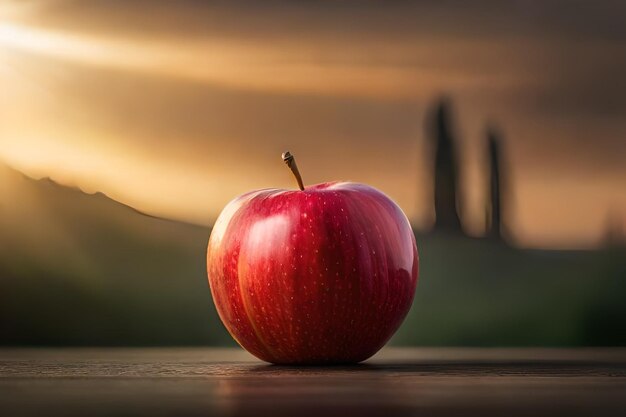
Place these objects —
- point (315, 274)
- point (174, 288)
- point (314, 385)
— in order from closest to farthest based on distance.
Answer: point (314, 385) < point (315, 274) < point (174, 288)

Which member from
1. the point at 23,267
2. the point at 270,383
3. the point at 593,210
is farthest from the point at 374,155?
the point at 270,383

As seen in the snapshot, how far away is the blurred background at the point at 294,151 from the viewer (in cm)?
193

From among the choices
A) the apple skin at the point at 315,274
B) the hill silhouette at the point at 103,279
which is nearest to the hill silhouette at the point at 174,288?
the hill silhouette at the point at 103,279

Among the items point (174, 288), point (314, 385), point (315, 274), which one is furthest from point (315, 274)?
point (174, 288)

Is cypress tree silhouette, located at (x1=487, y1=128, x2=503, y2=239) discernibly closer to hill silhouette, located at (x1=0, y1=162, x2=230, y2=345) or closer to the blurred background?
the blurred background

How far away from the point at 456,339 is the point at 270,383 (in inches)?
37.6

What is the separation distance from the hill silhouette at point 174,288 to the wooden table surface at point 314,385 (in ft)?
1.37

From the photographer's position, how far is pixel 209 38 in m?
1.98

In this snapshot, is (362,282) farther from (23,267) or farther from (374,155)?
(23,267)

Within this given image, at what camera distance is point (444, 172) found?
193 cm

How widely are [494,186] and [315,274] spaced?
0.78m

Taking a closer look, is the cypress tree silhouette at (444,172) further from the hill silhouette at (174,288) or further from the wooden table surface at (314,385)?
the wooden table surface at (314,385)

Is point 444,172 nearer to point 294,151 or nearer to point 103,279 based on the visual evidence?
point 294,151

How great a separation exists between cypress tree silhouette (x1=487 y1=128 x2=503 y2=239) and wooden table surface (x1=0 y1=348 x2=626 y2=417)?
1.59 ft
